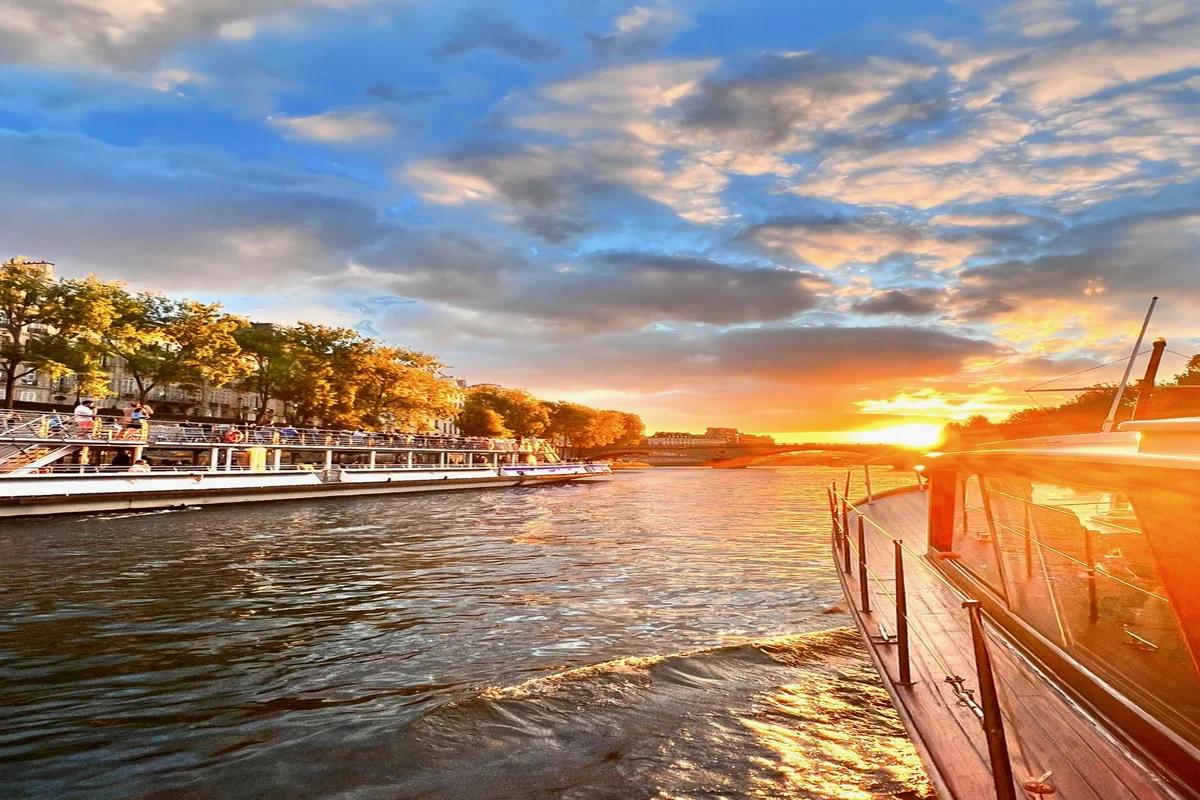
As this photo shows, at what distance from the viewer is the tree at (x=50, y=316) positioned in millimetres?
47969

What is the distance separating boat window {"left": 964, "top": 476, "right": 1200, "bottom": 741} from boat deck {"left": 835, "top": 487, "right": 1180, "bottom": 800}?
1.33 feet

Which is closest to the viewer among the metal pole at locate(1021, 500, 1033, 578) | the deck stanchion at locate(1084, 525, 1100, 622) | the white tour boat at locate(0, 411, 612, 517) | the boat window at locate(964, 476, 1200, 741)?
the boat window at locate(964, 476, 1200, 741)

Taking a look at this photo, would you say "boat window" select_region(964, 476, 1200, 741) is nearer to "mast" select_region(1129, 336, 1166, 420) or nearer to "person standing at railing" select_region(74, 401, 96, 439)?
"mast" select_region(1129, 336, 1166, 420)

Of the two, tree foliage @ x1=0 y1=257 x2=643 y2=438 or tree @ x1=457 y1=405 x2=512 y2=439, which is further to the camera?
tree @ x1=457 y1=405 x2=512 y2=439

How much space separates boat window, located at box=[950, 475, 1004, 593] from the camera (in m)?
7.51

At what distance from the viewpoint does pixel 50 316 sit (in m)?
48.5

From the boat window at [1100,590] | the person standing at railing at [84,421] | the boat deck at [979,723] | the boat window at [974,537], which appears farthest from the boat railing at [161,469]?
the boat window at [1100,590]

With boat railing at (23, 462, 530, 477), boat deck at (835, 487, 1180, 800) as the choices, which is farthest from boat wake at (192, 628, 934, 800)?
boat railing at (23, 462, 530, 477)

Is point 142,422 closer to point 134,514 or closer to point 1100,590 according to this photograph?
point 134,514

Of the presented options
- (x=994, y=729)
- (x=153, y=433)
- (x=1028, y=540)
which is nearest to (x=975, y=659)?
(x=1028, y=540)

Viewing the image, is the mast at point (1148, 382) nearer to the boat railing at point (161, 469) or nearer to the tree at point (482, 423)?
the boat railing at point (161, 469)

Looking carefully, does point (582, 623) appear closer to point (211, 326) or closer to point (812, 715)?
point (812, 715)

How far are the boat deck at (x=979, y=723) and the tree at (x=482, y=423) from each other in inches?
4366

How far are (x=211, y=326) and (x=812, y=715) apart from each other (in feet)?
201
